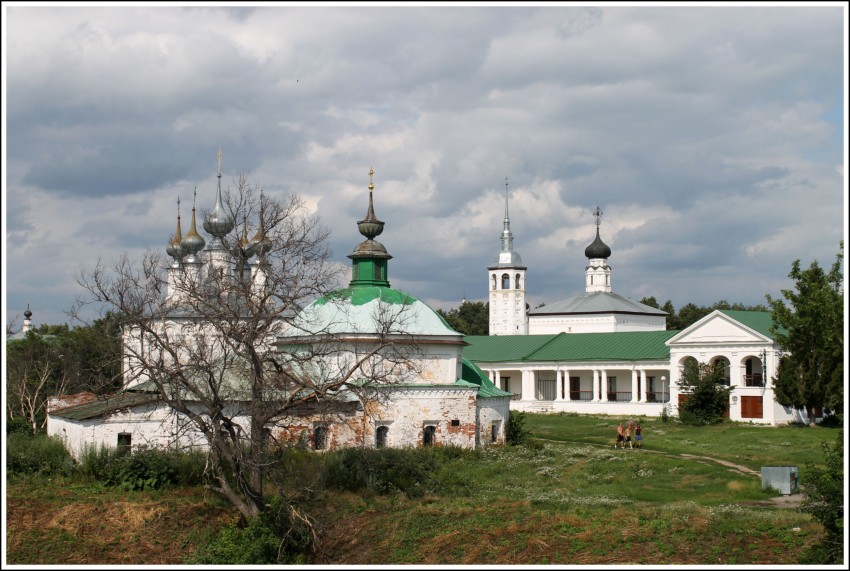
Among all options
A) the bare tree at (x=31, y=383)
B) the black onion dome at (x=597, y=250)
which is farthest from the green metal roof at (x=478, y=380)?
the black onion dome at (x=597, y=250)

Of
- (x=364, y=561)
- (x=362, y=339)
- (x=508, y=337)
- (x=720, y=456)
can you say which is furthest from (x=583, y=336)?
(x=364, y=561)

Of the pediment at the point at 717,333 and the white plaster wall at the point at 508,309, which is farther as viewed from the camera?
the white plaster wall at the point at 508,309

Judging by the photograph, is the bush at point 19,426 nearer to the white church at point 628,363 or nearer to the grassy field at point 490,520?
the grassy field at point 490,520

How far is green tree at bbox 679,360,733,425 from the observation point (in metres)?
44.2

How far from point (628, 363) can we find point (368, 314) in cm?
2411

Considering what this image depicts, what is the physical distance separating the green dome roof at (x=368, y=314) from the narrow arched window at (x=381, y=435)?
2.98 metres

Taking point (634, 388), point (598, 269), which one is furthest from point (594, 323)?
point (634, 388)

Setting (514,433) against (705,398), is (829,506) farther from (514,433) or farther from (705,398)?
(705,398)

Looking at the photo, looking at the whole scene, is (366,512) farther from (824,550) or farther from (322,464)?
(824,550)

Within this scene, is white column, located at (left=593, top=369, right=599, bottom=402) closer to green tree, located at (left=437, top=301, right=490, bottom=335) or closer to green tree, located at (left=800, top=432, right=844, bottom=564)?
green tree, located at (left=800, top=432, right=844, bottom=564)

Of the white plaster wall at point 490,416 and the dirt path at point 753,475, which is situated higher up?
the white plaster wall at point 490,416

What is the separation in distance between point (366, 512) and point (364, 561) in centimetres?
293

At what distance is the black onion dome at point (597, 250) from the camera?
257 ft

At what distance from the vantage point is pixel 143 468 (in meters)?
25.6
